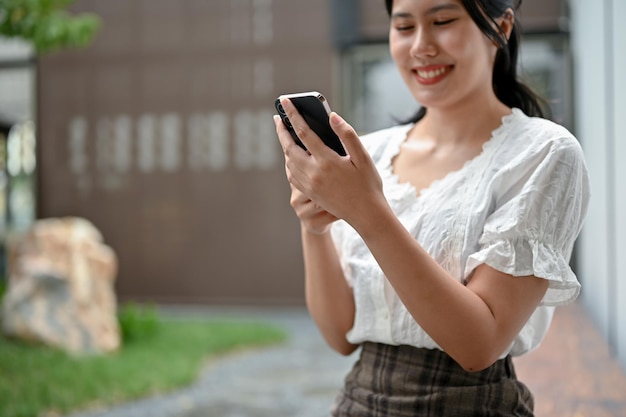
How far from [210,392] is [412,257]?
3408 millimetres

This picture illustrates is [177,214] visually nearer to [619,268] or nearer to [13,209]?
[13,209]

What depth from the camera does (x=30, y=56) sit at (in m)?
7.27

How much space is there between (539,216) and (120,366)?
378cm

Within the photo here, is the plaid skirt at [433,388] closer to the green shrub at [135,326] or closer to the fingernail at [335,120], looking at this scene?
the fingernail at [335,120]

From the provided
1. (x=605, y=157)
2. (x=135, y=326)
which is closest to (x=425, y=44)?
(x=605, y=157)

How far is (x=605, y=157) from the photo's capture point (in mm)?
3445

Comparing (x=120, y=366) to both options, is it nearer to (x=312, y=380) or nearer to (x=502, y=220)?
(x=312, y=380)

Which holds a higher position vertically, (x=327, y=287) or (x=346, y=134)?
(x=346, y=134)

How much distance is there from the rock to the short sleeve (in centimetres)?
409

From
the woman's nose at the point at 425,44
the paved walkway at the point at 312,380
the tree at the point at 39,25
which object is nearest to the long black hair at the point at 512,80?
the woman's nose at the point at 425,44

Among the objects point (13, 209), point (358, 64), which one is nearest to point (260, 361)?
point (358, 64)

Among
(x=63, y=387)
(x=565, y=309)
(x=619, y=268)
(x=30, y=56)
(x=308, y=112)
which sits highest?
(x=30, y=56)

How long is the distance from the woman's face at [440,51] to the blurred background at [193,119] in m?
5.45

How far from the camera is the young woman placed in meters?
0.78
